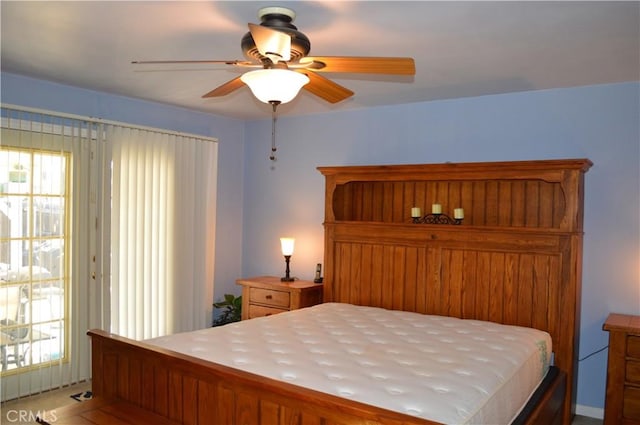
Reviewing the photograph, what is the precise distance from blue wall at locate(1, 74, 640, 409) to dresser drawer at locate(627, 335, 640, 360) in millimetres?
441

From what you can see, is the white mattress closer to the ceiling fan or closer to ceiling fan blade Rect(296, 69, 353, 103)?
the ceiling fan

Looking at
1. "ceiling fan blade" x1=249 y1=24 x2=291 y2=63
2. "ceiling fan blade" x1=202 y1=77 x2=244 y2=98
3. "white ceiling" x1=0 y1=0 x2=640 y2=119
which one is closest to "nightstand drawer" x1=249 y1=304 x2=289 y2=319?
"white ceiling" x1=0 y1=0 x2=640 y2=119

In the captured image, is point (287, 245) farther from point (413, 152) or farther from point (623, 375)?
point (623, 375)

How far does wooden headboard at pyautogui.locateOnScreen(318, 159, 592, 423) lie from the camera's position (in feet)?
11.0

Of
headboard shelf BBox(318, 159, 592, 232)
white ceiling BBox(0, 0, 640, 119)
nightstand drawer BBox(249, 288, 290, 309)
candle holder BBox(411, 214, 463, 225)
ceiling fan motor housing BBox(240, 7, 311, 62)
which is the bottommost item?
nightstand drawer BBox(249, 288, 290, 309)

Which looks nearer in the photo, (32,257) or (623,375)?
(623,375)

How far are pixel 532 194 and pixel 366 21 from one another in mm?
2060

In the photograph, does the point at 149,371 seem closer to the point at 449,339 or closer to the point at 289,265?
the point at 449,339

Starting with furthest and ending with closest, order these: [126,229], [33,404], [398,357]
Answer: [126,229], [33,404], [398,357]

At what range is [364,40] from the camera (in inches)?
104

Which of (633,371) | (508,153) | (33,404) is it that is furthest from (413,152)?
(33,404)

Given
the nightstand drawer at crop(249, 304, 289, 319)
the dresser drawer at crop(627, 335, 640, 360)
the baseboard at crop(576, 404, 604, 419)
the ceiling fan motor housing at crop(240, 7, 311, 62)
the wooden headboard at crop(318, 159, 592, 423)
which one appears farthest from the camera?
the nightstand drawer at crop(249, 304, 289, 319)

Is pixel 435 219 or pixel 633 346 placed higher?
pixel 435 219

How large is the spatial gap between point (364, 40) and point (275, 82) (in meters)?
0.80
